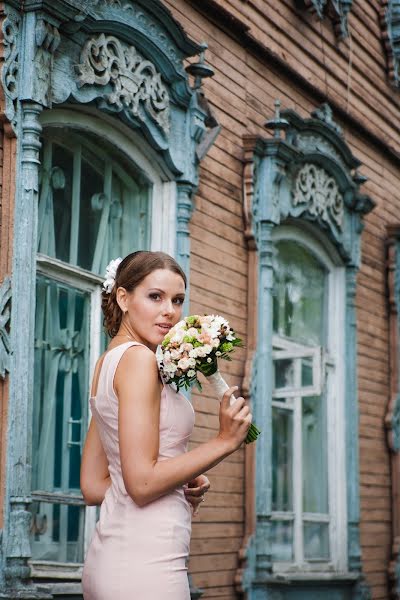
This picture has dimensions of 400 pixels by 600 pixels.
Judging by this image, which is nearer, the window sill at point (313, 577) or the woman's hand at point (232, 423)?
the woman's hand at point (232, 423)

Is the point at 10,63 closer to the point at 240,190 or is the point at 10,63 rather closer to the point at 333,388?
the point at 240,190

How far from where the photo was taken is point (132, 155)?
683cm

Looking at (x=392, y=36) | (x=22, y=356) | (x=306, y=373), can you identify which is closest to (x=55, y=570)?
(x=22, y=356)

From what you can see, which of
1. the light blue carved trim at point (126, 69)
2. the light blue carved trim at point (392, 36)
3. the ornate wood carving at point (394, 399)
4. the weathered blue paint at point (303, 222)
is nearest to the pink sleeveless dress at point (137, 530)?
the light blue carved trim at point (126, 69)

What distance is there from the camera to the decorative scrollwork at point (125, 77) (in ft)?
20.4

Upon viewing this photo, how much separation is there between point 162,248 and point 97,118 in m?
0.95

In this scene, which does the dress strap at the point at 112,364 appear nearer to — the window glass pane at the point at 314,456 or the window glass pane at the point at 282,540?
the window glass pane at the point at 282,540

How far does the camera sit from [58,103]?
5902 mm

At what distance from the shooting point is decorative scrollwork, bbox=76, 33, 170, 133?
6211 mm

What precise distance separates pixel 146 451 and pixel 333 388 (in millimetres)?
6359

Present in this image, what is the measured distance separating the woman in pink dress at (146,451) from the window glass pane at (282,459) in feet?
16.4

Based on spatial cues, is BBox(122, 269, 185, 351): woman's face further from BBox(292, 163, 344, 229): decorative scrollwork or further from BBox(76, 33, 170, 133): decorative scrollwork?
BBox(292, 163, 344, 229): decorative scrollwork

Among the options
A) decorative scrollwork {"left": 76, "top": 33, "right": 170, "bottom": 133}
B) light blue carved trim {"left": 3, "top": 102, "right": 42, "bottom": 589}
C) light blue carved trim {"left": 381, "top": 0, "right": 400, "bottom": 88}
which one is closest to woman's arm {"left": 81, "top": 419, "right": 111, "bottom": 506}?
light blue carved trim {"left": 3, "top": 102, "right": 42, "bottom": 589}

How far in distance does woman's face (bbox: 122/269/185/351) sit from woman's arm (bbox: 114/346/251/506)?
0.60ft
